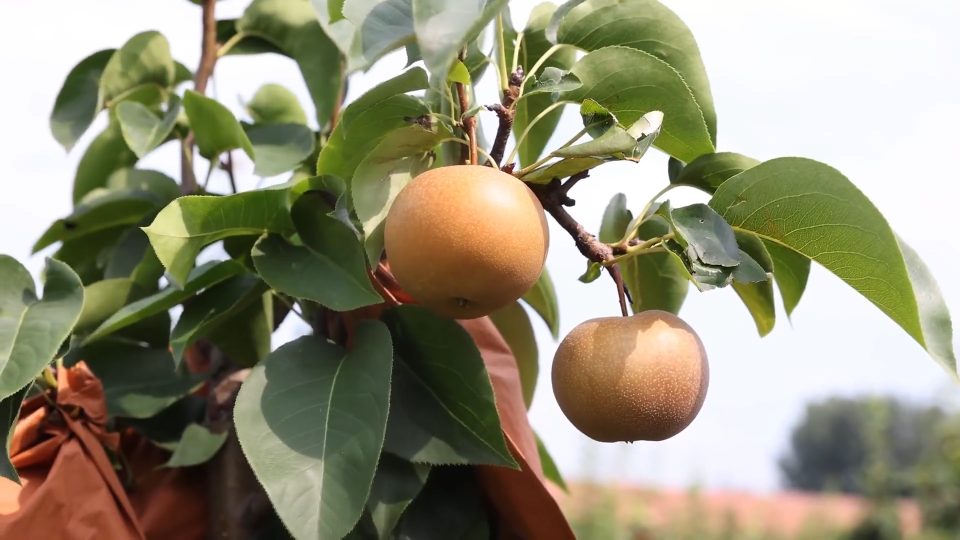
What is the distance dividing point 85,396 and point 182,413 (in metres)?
0.10

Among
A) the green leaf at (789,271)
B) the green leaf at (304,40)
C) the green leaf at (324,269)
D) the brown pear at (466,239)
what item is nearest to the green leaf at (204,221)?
the green leaf at (324,269)

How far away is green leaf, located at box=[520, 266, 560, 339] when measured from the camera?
2.64 ft

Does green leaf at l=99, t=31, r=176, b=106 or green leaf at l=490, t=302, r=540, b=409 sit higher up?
green leaf at l=99, t=31, r=176, b=106

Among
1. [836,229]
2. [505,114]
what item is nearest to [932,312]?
[836,229]

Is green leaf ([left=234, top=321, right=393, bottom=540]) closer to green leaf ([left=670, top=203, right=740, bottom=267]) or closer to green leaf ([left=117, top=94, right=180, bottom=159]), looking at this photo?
green leaf ([left=670, top=203, right=740, bottom=267])

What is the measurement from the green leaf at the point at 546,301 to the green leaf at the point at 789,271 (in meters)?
0.23

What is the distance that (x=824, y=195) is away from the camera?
0.52 m

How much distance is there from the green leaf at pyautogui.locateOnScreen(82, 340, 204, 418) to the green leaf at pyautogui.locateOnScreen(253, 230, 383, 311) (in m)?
0.18

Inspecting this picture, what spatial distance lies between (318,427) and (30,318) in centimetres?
21

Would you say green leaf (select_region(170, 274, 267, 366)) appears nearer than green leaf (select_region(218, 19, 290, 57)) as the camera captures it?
Yes

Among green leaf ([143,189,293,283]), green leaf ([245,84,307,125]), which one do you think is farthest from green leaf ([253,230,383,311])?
green leaf ([245,84,307,125])

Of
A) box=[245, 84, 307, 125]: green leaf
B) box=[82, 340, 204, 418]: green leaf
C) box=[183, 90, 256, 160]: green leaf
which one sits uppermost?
box=[183, 90, 256, 160]: green leaf

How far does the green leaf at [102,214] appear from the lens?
0.82 m

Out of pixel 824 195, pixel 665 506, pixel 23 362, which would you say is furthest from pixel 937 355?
pixel 665 506
